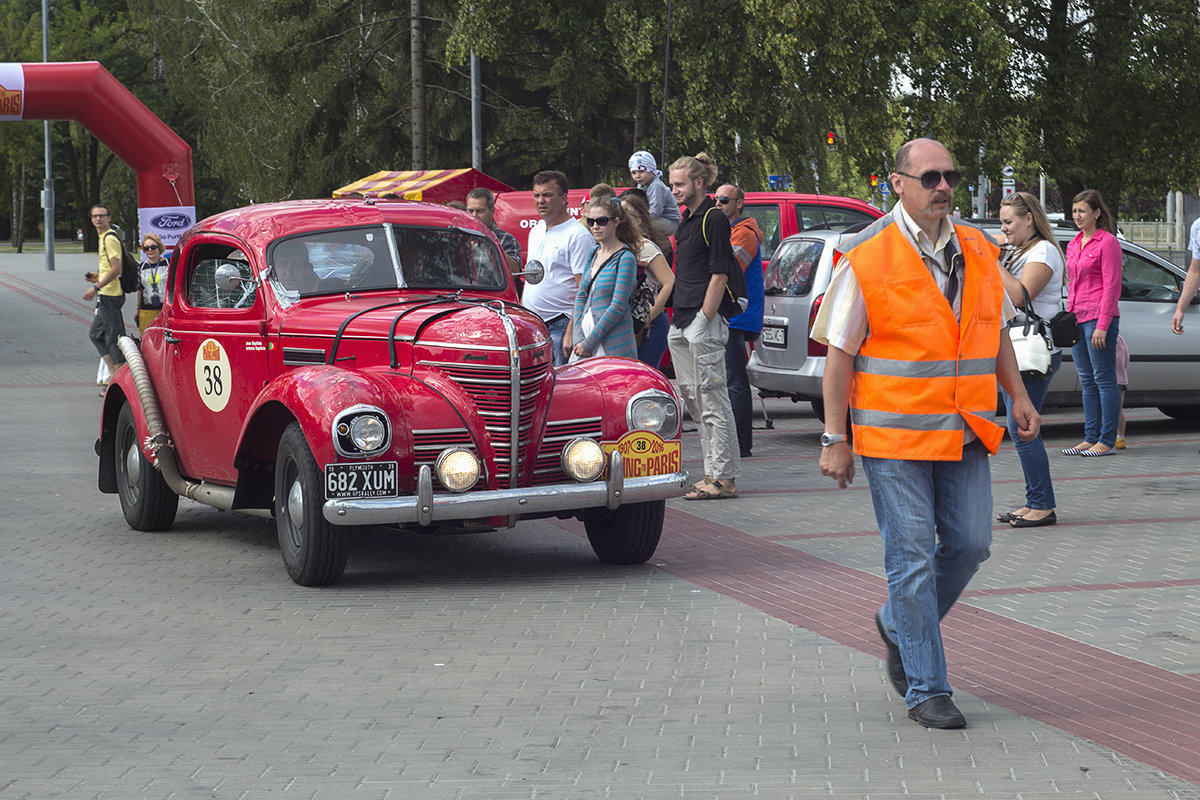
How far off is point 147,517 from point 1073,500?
5.68 meters

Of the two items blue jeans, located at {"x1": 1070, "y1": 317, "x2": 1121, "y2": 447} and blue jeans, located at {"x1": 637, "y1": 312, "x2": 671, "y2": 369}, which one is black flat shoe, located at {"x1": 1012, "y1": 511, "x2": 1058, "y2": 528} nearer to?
blue jeans, located at {"x1": 1070, "y1": 317, "x2": 1121, "y2": 447}

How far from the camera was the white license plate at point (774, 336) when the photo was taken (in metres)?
13.5

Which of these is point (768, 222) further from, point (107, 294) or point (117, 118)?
point (117, 118)

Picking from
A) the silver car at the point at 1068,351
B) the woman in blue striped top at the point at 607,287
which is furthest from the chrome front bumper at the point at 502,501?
the silver car at the point at 1068,351

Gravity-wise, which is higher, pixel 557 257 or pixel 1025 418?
pixel 557 257

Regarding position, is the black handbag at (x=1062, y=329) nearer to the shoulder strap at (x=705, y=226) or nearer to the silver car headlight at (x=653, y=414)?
the shoulder strap at (x=705, y=226)

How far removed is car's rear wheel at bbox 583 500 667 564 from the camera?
812 centimetres

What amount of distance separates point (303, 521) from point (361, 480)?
0.47 m

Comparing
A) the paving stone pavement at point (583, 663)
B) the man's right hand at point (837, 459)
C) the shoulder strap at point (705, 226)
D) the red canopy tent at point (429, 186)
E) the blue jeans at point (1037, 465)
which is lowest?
the paving stone pavement at point (583, 663)

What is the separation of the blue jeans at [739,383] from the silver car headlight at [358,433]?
4.11m

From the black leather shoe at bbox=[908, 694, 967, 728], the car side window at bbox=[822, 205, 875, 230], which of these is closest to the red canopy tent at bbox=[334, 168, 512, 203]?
the car side window at bbox=[822, 205, 875, 230]

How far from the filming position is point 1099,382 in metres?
12.1

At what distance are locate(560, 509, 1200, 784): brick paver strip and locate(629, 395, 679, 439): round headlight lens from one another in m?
0.72

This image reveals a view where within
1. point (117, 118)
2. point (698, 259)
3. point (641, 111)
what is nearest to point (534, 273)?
point (698, 259)
